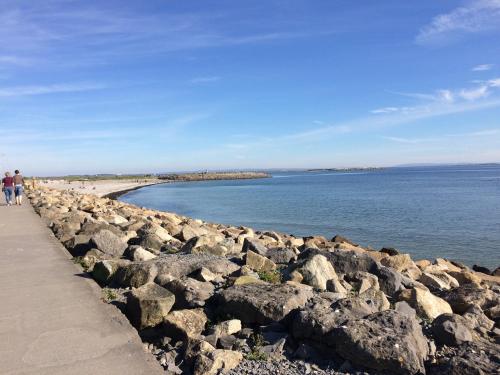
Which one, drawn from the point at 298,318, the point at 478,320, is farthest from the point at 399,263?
the point at 298,318

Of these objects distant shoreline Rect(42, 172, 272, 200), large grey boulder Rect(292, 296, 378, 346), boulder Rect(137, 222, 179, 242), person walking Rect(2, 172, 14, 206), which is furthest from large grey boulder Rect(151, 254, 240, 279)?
distant shoreline Rect(42, 172, 272, 200)

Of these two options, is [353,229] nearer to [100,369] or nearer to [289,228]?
[289,228]

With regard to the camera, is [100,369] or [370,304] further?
[370,304]

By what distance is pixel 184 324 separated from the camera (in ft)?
16.1

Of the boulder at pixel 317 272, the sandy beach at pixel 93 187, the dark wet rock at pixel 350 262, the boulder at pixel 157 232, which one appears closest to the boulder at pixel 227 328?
the boulder at pixel 317 272

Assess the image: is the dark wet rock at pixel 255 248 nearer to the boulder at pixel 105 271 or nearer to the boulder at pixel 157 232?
the boulder at pixel 157 232

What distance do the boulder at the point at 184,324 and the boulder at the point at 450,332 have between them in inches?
99.2

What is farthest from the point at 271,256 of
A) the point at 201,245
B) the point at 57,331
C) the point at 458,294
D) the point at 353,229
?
the point at 353,229

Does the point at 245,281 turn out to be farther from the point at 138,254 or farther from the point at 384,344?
the point at 138,254

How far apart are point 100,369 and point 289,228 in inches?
899

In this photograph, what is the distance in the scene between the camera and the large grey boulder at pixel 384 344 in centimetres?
398

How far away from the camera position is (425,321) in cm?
556

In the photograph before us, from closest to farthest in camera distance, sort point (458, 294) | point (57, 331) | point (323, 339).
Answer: point (323, 339)
point (57, 331)
point (458, 294)

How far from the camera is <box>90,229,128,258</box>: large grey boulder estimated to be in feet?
28.7
